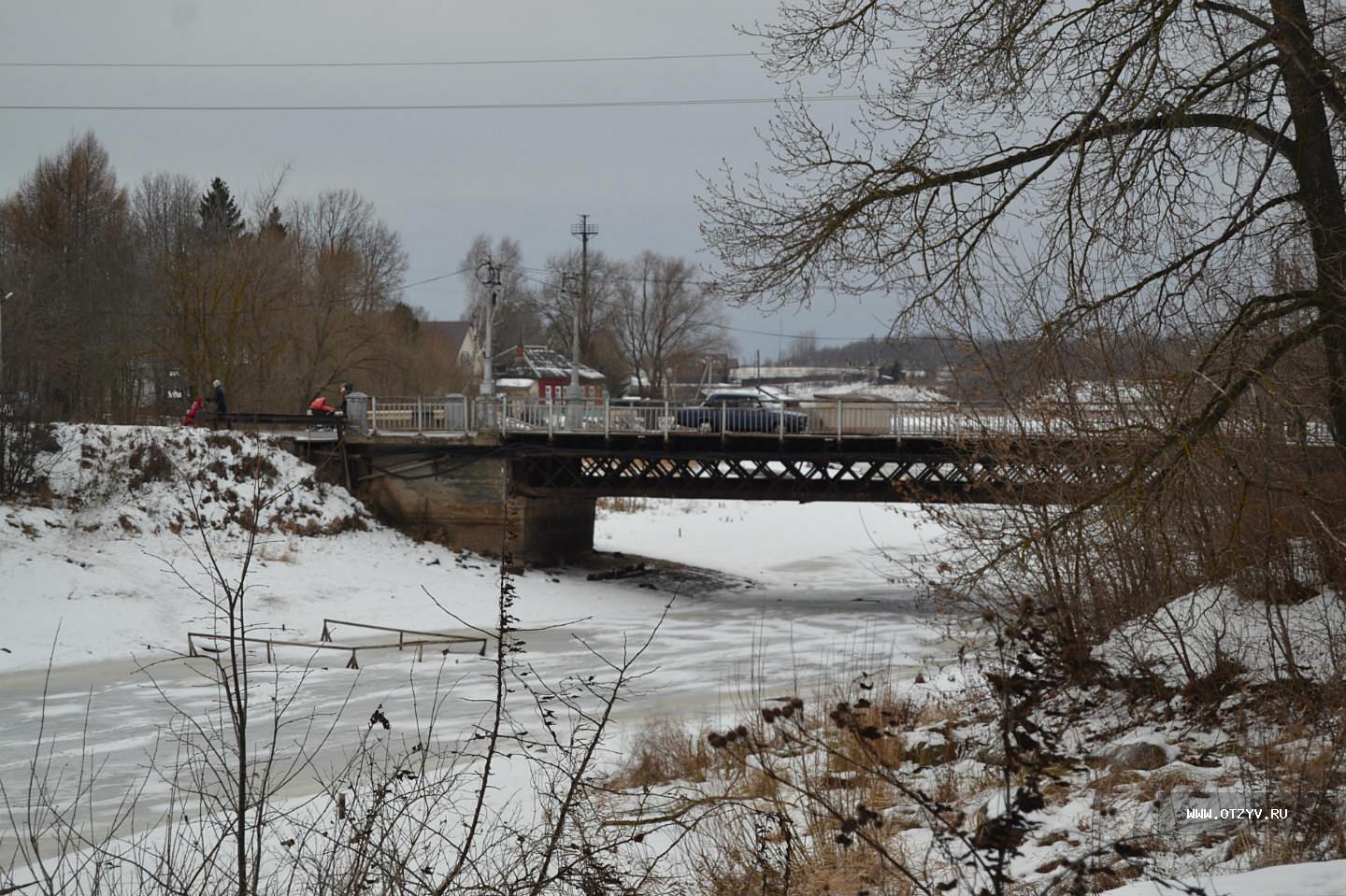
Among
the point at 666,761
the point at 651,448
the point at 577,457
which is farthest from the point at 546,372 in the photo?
the point at 666,761

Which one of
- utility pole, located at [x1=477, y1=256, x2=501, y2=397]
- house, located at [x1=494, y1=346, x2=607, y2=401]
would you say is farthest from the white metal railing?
house, located at [x1=494, y1=346, x2=607, y2=401]

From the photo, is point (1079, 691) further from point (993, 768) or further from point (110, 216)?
point (110, 216)

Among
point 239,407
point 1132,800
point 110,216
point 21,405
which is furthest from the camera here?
point 110,216

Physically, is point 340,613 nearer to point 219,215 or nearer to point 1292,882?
point 1292,882

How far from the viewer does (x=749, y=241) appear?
10812 millimetres

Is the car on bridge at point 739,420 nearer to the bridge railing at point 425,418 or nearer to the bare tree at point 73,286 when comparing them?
the bridge railing at point 425,418

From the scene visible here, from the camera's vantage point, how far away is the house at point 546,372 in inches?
3826

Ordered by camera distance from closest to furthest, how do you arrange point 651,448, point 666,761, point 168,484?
point 666,761
point 168,484
point 651,448

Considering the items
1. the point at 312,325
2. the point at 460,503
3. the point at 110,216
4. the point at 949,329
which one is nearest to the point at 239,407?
the point at 312,325

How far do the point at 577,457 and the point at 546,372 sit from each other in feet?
230

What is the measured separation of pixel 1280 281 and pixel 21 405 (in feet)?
95.7

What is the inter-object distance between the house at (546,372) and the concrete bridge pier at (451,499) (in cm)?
5807

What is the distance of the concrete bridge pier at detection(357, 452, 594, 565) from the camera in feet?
118

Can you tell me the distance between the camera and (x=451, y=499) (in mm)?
36344
